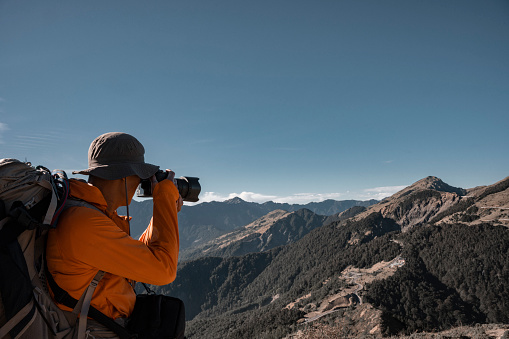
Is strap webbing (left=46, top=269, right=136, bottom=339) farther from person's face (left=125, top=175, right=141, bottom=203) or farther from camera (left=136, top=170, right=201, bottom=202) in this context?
camera (left=136, top=170, right=201, bottom=202)

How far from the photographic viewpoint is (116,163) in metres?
2.25

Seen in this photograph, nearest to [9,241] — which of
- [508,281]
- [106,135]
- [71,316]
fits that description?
[71,316]

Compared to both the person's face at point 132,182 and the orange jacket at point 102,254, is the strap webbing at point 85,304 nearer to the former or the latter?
the orange jacket at point 102,254

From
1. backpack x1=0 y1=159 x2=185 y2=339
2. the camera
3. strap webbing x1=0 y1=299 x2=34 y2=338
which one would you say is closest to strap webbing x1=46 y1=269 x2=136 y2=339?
backpack x1=0 y1=159 x2=185 y2=339

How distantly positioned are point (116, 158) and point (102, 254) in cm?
85

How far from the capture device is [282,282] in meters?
173

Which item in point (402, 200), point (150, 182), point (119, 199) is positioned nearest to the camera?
point (119, 199)

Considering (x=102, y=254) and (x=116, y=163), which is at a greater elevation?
(x=116, y=163)

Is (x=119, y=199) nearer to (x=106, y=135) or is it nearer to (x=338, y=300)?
(x=106, y=135)

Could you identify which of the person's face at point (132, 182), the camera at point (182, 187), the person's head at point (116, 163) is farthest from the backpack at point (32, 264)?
the camera at point (182, 187)

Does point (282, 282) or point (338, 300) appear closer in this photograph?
point (338, 300)

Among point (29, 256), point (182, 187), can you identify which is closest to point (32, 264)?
point (29, 256)

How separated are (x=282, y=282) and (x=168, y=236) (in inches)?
7388

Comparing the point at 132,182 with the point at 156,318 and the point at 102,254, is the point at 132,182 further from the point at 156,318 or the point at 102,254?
the point at 156,318
